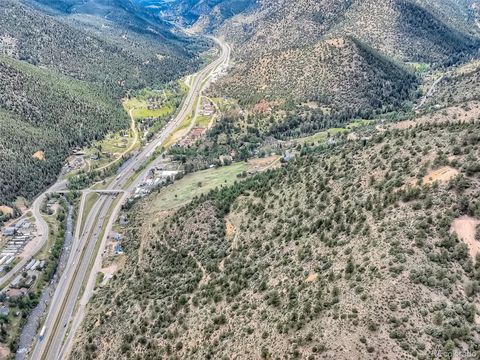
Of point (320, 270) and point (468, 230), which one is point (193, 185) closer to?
point (320, 270)

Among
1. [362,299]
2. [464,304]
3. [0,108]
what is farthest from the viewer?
[0,108]

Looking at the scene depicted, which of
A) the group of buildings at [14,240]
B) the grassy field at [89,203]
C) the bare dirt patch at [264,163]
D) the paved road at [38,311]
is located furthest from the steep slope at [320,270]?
the grassy field at [89,203]

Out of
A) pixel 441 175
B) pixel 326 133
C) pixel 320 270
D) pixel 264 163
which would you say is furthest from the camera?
pixel 326 133

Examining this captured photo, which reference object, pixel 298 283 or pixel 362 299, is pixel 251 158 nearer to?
pixel 298 283

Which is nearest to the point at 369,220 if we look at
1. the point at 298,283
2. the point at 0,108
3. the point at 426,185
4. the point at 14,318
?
the point at 426,185

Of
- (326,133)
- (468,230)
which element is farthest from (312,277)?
(326,133)

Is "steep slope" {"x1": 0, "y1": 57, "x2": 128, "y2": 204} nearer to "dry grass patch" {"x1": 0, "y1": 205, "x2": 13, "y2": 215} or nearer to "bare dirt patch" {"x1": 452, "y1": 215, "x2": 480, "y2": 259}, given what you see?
"dry grass patch" {"x1": 0, "y1": 205, "x2": 13, "y2": 215}
